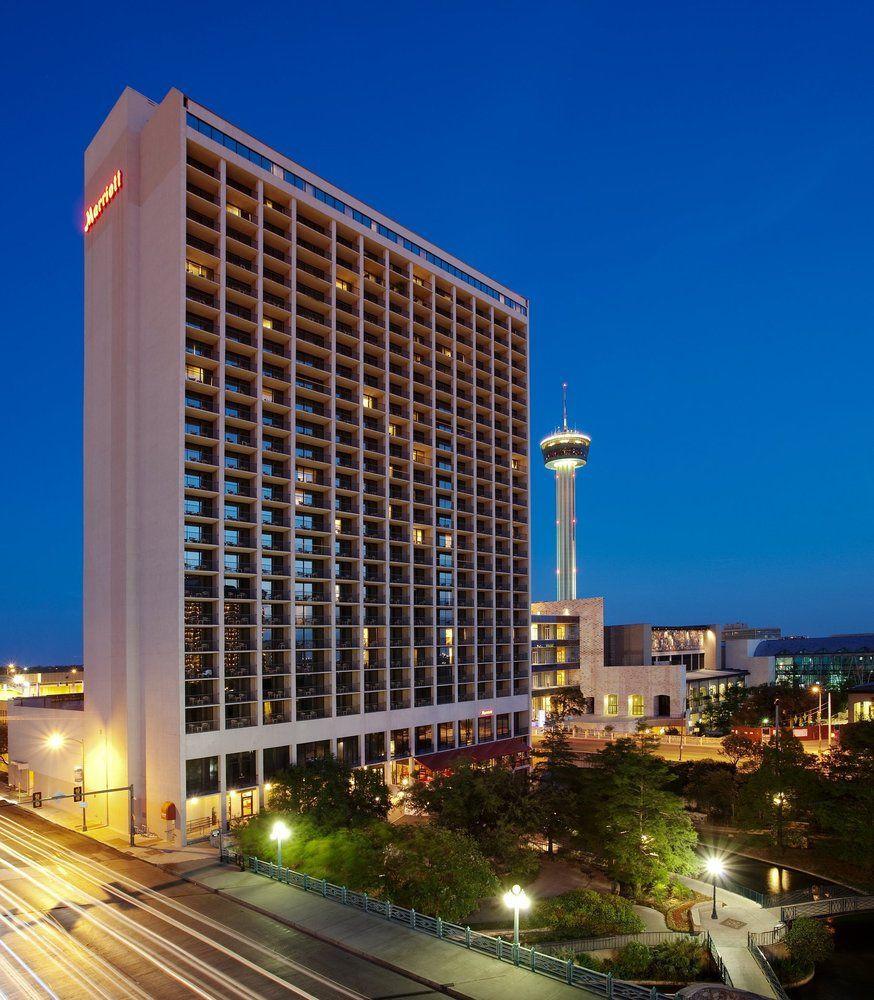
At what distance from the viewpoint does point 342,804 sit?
4769 centimetres

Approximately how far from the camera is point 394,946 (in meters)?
31.8

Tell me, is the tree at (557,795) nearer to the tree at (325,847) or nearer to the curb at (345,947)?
the tree at (325,847)

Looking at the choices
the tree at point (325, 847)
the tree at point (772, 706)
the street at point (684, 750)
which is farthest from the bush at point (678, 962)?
the tree at point (772, 706)

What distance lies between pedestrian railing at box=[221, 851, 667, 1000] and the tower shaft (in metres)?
138

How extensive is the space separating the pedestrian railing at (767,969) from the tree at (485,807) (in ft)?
43.9

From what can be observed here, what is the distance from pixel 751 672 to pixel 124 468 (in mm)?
126533

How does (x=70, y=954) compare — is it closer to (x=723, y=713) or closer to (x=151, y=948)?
(x=151, y=948)

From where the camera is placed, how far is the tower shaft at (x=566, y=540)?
175375 mm

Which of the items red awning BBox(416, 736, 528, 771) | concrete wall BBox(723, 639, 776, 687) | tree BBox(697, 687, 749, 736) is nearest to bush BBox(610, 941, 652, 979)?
red awning BBox(416, 736, 528, 771)

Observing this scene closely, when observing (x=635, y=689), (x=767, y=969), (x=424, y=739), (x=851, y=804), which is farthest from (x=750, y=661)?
(x=767, y=969)

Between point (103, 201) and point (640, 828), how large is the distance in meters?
→ 68.5

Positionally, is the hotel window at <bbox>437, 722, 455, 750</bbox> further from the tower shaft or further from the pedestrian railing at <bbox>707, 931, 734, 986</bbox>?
the tower shaft

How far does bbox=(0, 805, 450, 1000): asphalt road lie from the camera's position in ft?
93.2

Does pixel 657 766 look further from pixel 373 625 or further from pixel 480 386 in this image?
pixel 480 386
